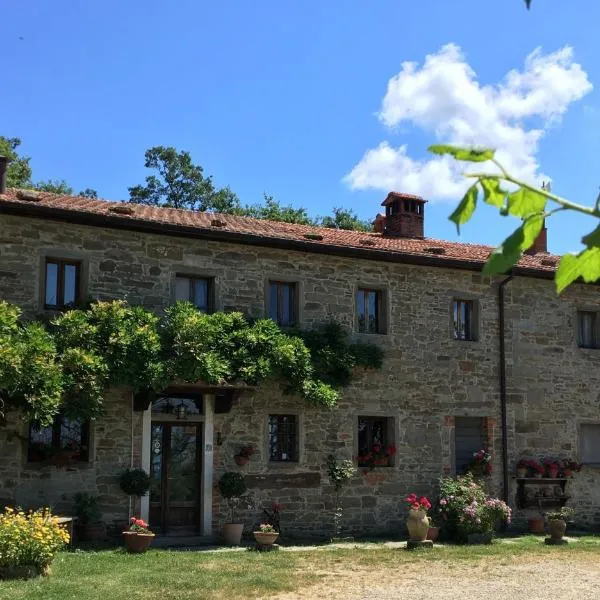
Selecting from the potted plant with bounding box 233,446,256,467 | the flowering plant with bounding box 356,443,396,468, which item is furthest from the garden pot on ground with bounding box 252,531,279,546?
the flowering plant with bounding box 356,443,396,468

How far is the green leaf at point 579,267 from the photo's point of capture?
4.39ft

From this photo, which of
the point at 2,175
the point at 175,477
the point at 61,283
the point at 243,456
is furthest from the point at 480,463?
the point at 2,175

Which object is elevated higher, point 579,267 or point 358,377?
point 358,377

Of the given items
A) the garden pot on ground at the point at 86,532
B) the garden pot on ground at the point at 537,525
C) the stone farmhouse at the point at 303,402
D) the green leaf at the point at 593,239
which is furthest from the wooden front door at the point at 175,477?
the green leaf at the point at 593,239

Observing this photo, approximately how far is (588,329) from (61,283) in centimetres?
1202

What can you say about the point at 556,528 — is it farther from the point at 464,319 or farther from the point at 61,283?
the point at 61,283

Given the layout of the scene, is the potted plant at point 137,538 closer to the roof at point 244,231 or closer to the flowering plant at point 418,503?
the flowering plant at point 418,503

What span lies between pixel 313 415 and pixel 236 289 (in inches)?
113

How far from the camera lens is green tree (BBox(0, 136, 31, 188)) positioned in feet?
99.1

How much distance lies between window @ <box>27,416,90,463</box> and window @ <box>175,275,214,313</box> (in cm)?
298

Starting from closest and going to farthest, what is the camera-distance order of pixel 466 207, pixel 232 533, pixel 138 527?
pixel 466 207 → pixel 138 527 → pixel 232 533

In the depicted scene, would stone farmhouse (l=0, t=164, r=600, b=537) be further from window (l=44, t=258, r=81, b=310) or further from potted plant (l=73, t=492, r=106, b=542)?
potted plant (l=73, t=492, r=106, b=542)

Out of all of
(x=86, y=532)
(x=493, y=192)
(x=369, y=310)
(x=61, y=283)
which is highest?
(x=61, y=283)

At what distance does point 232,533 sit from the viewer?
14.4 m
